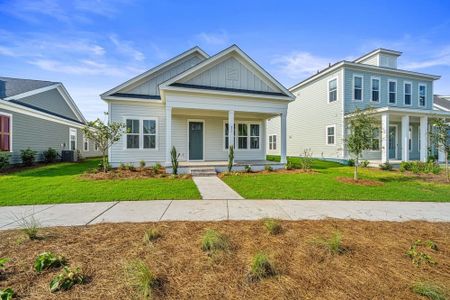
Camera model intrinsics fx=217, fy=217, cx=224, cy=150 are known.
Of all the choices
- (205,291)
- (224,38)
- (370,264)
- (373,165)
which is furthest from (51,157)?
(373,165)

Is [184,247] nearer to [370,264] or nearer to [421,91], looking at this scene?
[370,264]

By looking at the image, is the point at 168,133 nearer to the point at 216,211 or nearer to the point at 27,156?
the point at 216,211

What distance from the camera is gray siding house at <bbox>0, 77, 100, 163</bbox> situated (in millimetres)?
12516

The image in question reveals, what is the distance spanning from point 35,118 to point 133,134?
8180 mm

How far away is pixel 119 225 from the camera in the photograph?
4176 millimetres

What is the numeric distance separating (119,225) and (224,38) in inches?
554

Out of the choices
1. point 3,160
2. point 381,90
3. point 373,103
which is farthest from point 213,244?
point 381,90

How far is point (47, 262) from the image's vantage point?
2.67 metres

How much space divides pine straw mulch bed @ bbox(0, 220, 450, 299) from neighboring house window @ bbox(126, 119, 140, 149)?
8.94 metres

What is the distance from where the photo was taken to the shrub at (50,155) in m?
15.7

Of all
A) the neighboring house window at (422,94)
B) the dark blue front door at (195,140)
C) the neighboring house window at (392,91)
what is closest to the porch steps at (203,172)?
the dark blue front door at (195,140)

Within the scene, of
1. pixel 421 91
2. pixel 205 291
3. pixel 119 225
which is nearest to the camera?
pixel 205 291

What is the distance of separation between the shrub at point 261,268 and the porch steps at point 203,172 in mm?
8209

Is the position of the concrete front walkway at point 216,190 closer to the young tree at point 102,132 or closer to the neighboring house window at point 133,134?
the young tree at point 102,132
